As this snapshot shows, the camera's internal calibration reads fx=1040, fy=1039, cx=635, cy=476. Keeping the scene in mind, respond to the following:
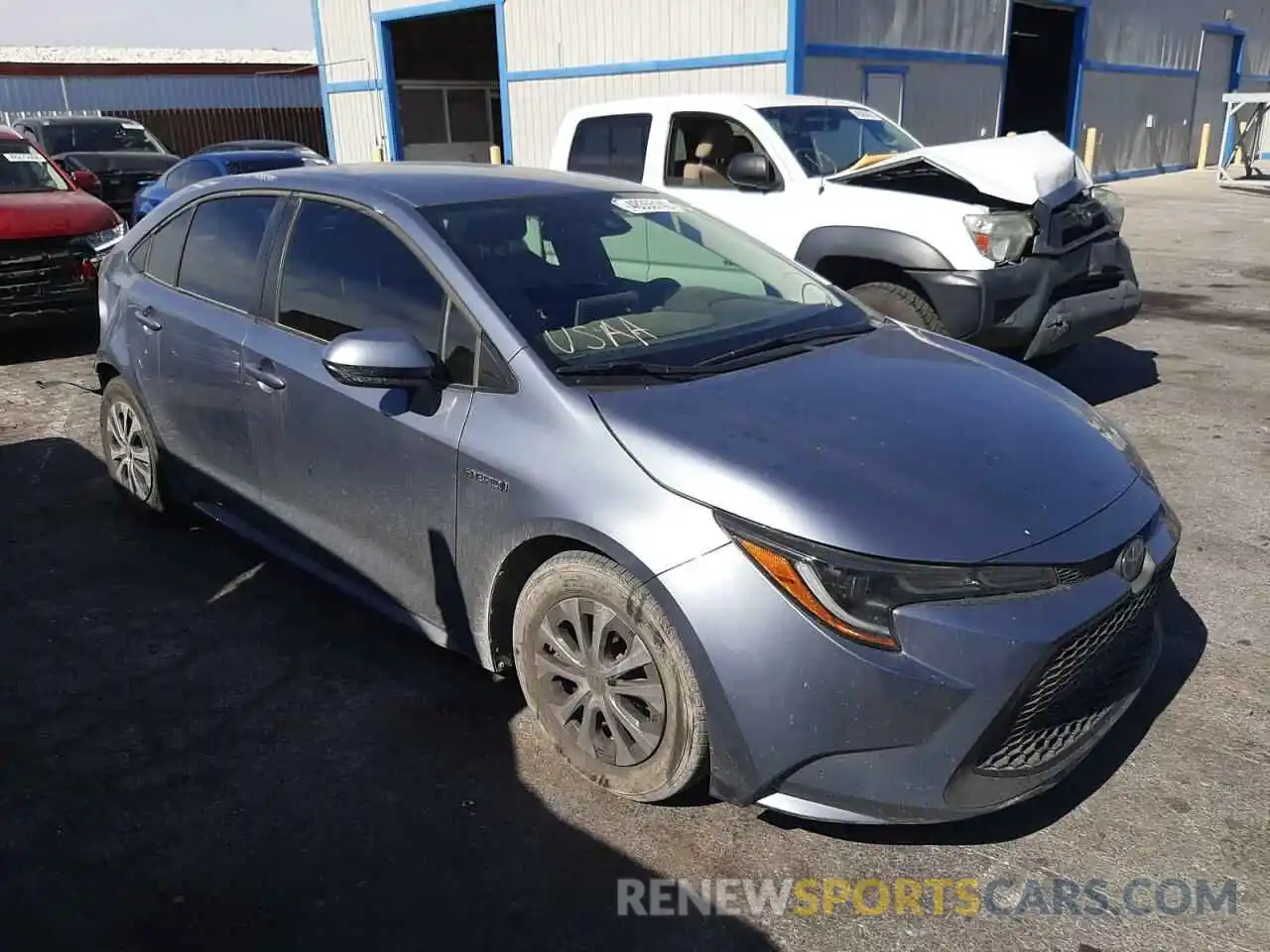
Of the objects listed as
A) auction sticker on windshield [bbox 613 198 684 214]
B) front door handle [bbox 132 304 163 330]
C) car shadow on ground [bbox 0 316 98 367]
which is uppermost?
auction sticker on windshield [bbox 613 198 684 214]

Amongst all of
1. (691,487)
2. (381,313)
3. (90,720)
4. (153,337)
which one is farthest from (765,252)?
(90,720)

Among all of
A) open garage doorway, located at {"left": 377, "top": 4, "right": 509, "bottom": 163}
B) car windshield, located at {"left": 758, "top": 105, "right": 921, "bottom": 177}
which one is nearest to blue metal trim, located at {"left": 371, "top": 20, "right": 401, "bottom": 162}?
open garage doorway, located at {"left": 377, "top": 4, "right": 509, "bottom": 163}

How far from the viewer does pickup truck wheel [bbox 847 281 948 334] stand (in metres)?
6.04

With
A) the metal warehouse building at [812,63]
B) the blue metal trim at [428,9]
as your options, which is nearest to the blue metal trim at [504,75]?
the metal warehouse building at [812,63]

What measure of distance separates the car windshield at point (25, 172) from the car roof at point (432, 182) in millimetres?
6052

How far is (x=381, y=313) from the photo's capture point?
3.38 metres

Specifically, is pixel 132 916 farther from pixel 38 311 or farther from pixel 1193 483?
pixel 38 311

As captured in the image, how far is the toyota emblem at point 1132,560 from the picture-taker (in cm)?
265

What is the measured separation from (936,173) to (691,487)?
4.59 metres

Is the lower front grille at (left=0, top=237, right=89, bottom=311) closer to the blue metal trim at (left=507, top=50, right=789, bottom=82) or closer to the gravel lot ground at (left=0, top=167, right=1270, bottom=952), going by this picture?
the gravel lot ground at (left=0, top=167, right=1270, bottom=952)

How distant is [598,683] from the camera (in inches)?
111

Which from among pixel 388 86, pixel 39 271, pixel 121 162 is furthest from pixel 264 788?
pixel 388 86

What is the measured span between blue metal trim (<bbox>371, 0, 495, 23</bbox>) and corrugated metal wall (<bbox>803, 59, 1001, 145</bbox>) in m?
6.93

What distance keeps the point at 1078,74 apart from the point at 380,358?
22.5 meters
